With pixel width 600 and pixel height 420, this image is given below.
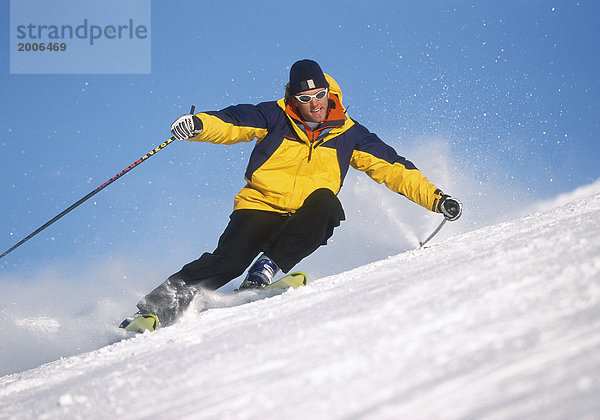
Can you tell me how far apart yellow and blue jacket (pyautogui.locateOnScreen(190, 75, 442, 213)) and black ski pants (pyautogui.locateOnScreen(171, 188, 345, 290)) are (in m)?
0.13

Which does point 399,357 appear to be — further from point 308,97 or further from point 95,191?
point 95,191

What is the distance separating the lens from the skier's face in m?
4.07

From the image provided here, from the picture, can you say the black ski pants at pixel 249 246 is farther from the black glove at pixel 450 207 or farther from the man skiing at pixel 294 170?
the black glove at pixel 450 207

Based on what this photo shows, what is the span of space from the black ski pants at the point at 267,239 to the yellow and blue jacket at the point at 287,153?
5.3 inches

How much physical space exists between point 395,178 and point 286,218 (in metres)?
1.01

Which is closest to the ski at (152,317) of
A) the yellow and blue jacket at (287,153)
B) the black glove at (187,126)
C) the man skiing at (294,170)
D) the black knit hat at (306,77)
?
the man skiing at (294,170)

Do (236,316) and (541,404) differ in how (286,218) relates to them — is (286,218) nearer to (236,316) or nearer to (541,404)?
(236,316)

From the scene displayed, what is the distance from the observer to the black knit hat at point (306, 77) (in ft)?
13.5

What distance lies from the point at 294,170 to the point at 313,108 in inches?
20.2

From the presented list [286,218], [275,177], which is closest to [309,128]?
[275,177]

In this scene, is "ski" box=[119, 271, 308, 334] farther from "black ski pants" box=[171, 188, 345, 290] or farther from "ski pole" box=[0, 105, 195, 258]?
"ski pole" box=[0, 105, 195, 258]

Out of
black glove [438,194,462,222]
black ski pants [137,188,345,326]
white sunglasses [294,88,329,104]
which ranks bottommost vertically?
black ski pants [137,188,345,326]

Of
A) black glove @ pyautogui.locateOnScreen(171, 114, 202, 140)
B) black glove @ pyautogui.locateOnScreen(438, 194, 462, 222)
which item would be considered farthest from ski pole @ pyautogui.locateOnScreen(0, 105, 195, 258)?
black glove @ pyautogui.locateOnScreen(438, 194, 462, 222)

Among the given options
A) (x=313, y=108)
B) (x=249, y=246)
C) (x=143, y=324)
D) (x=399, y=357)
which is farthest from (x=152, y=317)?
(x=399, y=357)
